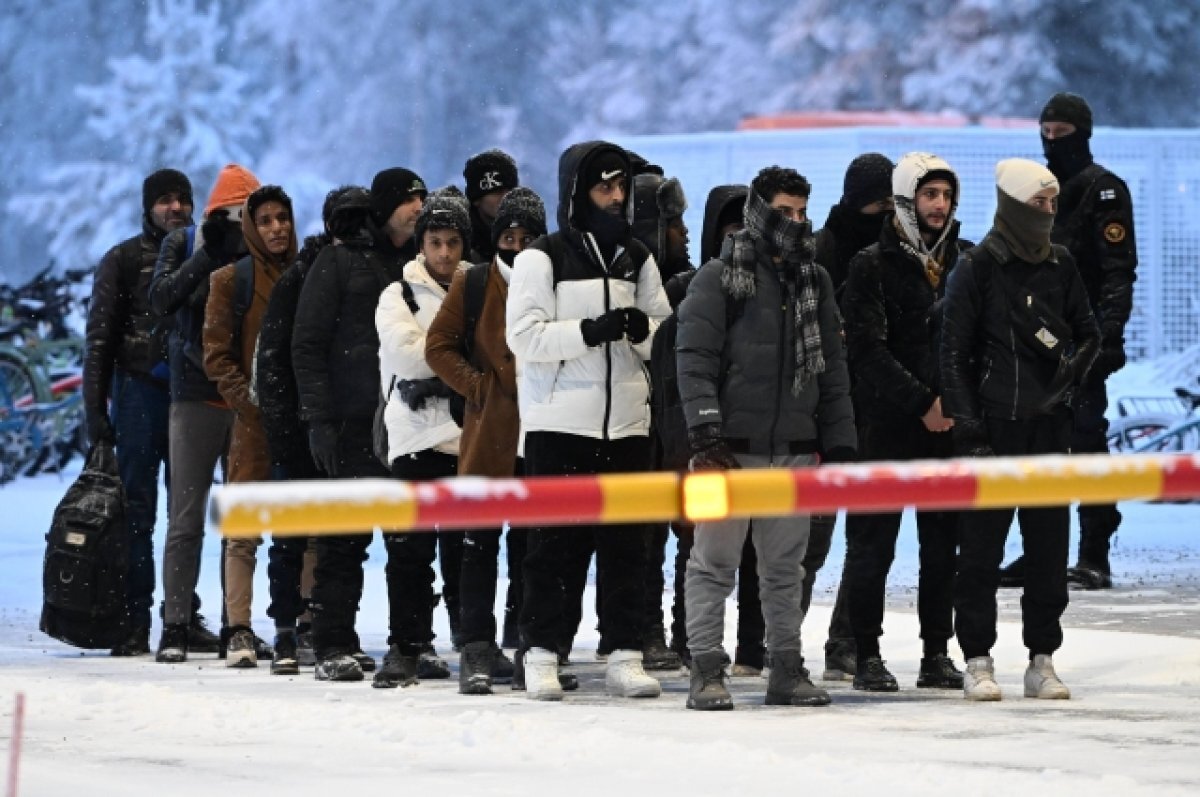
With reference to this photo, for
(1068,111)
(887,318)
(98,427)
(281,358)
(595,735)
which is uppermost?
(1068,111)

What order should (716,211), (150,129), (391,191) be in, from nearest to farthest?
1. (716,211)
2. (391,191)
3. (150,129)

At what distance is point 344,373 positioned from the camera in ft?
31.4

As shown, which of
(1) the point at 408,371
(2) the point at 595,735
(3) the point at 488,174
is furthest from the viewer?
(3) the point at 488,174

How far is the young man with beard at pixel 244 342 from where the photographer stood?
10.1 metres

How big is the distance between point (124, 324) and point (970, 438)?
13.7ft

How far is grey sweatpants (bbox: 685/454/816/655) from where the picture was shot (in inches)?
332

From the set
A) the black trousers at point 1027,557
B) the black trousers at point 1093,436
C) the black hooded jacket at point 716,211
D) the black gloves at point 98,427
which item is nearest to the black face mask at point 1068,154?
the black trousers at point 1093,436

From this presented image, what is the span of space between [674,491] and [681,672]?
215 inches

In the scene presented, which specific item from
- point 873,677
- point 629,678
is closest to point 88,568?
point 629,678

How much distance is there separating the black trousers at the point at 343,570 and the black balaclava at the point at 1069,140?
3895 mm

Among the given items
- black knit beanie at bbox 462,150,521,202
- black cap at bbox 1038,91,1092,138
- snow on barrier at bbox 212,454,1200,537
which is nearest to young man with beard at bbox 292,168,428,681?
black knit beanie at bbox 462,150,521,202

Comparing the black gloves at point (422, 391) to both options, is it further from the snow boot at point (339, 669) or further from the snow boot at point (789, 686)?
the snow boot at point (789, 686)

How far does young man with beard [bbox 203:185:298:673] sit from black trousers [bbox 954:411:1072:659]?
3004 mm

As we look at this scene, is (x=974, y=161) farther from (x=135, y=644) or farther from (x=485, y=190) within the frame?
(x=135, y=644)
